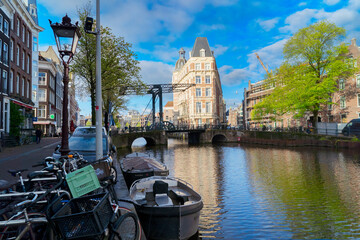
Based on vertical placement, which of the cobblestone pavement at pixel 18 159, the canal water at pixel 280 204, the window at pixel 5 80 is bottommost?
the canal water at pixel 280 204

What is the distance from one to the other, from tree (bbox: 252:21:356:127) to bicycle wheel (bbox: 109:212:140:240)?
33.1 metres

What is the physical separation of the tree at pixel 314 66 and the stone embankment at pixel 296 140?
3.16 metres

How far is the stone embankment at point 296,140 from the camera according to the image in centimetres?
2937

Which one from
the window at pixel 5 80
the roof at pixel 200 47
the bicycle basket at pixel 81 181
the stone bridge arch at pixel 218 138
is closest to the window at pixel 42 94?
the window at pixel 5 80

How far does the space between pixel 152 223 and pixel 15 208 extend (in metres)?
3.48

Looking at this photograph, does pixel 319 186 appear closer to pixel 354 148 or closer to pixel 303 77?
pixel 354 148

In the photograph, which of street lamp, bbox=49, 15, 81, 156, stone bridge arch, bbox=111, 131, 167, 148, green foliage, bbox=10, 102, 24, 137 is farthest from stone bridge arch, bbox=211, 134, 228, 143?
street lamp, bbox=49, 15, 81, 156

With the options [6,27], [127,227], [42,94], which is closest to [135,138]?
[42,94]

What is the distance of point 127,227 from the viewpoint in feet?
14.7

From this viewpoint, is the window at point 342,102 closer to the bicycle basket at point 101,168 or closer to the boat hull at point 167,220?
the boat hull at point 167,220

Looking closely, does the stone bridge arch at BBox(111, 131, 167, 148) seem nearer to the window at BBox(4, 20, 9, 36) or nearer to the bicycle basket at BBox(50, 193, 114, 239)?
the window at BBox(4, 20, 9, 36)

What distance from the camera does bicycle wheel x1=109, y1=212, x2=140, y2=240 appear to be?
13.4 ft

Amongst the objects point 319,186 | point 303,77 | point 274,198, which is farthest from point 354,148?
point 274,198

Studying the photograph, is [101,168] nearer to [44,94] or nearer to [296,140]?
[296,140]
